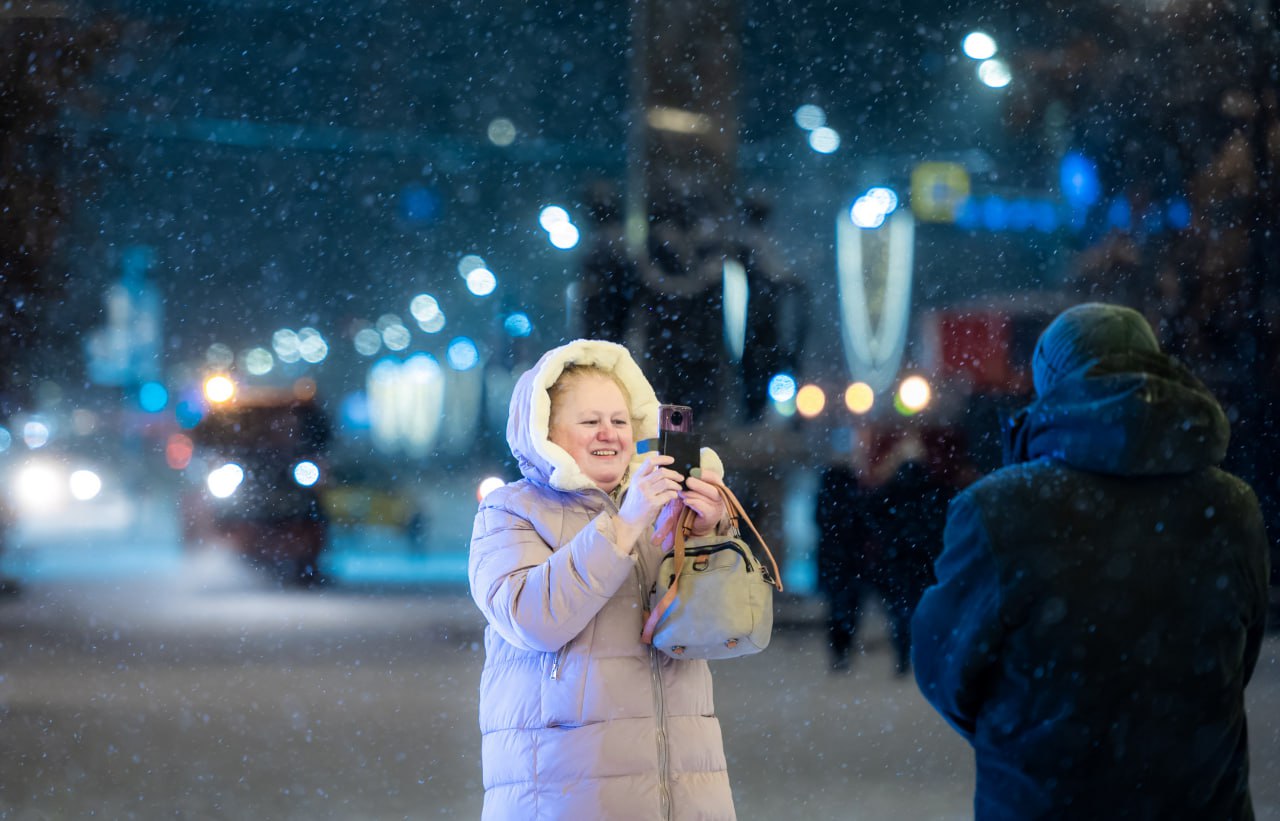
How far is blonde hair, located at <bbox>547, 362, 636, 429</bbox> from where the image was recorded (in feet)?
7.66

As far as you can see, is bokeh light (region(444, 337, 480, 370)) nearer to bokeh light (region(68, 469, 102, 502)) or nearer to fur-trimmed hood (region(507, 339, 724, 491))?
bokeh light (region(68, 469, 102, 502))

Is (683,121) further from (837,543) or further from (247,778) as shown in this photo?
(247,778)

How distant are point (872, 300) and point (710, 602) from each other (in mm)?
4609

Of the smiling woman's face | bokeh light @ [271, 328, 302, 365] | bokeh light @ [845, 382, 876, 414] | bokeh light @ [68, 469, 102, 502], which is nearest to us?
the smiling woman's face

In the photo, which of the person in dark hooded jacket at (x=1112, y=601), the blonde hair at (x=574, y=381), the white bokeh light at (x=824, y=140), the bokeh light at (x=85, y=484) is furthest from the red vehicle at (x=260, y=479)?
the person in dark hooded jacket at (x=1112, y=601)

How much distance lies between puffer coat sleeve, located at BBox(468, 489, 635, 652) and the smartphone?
0.59ft

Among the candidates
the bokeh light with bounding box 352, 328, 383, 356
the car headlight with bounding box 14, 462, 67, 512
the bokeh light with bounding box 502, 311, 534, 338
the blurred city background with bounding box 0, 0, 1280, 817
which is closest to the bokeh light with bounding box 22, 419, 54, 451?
the blurred city background with bounding box 0, 0, 1280, 817

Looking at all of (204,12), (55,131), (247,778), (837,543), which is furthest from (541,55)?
(247,778)

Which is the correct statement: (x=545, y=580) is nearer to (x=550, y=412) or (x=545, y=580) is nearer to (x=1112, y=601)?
(x=550, y=412)

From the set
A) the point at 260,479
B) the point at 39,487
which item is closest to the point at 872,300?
the point at 260,479

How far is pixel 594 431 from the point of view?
230cm

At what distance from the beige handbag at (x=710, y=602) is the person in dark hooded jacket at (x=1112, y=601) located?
395 mm

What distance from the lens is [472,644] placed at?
644cm

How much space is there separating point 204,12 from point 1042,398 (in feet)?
18.0
